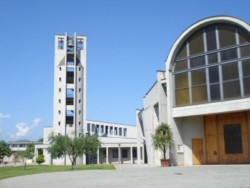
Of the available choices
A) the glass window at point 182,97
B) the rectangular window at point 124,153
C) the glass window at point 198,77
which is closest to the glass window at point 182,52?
the glass window at point 198,77

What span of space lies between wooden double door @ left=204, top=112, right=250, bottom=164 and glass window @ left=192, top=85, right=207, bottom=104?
231cm

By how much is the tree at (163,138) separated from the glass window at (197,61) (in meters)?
5.72

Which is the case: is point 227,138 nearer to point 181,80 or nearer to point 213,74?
point 213,74

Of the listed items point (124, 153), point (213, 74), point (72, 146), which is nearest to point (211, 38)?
point (213, 74)

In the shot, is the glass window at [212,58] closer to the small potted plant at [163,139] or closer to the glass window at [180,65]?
the glass window at [180,65]

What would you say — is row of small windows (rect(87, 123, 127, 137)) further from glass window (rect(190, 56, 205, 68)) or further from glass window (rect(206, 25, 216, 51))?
glass window (rect(206, 25, 216, 51))

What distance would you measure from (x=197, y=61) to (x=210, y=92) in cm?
308

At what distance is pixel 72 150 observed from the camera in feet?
122

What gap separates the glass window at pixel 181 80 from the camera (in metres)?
28.8

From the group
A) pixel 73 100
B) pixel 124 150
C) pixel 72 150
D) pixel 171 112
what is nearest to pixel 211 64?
pixel 171 112

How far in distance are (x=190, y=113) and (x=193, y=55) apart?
507 cm

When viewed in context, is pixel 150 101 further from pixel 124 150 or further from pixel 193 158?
pixel 124 150

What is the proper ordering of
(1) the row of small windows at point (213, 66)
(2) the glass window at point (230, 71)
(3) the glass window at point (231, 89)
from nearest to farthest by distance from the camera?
(3) the glass window at point (231, 89) < (1) the row of small windows at point (213, 66) < (2) the glass window at point (230, 71)

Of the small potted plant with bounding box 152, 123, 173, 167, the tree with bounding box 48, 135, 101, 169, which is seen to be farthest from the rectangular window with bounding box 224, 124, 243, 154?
the tree with bounding box 48, 135, 101, 169
